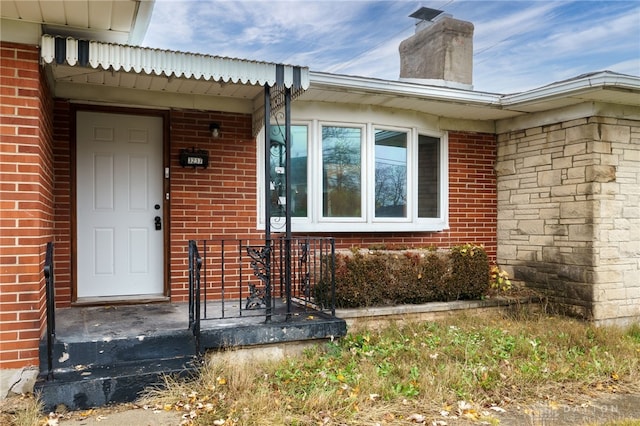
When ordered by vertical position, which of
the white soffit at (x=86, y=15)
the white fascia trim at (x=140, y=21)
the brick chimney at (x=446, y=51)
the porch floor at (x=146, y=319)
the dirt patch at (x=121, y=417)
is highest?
the brick chimney at (x=446, y=51)

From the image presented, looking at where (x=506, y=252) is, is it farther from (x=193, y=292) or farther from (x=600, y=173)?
(x=193, y=292)

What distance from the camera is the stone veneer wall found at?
20.2 ft

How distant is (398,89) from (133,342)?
409 cm

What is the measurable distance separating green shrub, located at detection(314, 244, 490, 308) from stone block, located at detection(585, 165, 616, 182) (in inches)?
64.0

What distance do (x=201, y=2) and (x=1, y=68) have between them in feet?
36.8

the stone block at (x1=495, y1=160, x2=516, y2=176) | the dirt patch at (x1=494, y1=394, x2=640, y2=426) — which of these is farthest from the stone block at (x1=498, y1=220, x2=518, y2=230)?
the dirt patch at (x1=494, y1=394, x2=640, y2=426)

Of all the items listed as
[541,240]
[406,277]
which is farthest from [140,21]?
[541,240]

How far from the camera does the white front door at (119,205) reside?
17.9 ft

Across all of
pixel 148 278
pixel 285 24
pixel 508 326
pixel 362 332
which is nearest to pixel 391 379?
pixel 362 332

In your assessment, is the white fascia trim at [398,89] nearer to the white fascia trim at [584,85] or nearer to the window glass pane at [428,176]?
the white fascia trim at [584,85]

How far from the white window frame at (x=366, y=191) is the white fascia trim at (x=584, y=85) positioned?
146 cm

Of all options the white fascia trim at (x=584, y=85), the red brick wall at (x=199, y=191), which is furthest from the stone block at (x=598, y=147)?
the red brick wall at (x=199, y=191)

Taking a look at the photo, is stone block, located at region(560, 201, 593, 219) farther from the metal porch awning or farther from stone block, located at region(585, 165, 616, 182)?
the metal porch awning

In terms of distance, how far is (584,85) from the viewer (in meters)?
5.62
